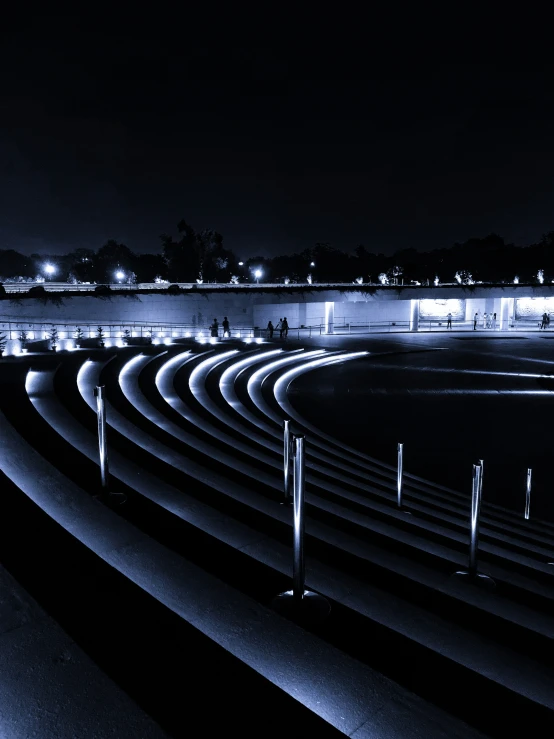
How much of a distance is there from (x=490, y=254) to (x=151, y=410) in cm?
11328

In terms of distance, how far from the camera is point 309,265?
114 metres

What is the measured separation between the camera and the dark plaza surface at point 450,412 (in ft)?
31.7

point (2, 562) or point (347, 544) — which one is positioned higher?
point (2, 562)

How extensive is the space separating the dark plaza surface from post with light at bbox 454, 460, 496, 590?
3.98 meters

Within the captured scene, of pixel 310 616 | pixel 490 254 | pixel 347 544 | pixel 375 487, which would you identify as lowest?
pixel 375 487

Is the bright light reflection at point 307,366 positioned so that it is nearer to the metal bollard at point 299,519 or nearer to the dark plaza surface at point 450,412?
the dark plaza surface at point 450,412

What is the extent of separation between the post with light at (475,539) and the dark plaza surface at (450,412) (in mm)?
3979

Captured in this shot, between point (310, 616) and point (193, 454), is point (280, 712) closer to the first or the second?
point (310, 616)

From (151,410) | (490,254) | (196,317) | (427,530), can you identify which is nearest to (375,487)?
(427,530)

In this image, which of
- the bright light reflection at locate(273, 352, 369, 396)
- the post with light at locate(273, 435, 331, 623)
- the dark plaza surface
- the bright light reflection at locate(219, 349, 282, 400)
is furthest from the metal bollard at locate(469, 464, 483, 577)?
the bright light reflection at locate(273, 352, 369, 396)

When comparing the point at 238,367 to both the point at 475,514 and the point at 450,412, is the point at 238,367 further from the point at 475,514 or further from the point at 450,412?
the point at 475,514

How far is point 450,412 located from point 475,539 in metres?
9.82

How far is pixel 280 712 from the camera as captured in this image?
2146mm

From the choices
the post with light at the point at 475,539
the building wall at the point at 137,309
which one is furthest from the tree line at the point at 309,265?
the post with light at the point at 475,539
